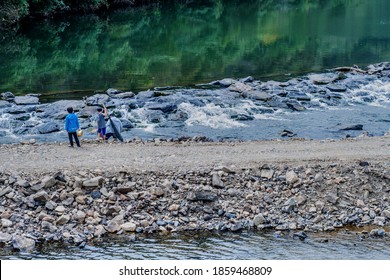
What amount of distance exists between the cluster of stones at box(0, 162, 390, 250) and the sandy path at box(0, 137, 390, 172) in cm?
67

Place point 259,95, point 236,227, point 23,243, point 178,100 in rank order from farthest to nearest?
point 259,95 → point 178,100 → point 236,227 → point 23,243

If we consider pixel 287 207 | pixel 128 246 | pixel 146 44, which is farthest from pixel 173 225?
pixel 146 44

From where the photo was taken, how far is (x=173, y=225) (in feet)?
57.8

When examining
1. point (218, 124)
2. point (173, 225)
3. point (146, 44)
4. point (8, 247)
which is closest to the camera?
point (8, 247)

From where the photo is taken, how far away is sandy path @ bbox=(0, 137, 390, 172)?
20.4 metres

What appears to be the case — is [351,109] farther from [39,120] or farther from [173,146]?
[39,120]

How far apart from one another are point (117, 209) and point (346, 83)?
21.3 metres

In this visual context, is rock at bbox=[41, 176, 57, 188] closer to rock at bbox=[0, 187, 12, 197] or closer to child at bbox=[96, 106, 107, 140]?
rock at bbox=[0, 187, 12, 197]

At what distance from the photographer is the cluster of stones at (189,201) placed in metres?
17.4

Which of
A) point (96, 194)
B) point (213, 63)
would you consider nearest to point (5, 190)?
point (96, 194)

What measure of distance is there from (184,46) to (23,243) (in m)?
35.7

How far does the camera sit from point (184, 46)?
50469mm

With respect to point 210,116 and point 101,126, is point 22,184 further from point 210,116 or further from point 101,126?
point 210,116
